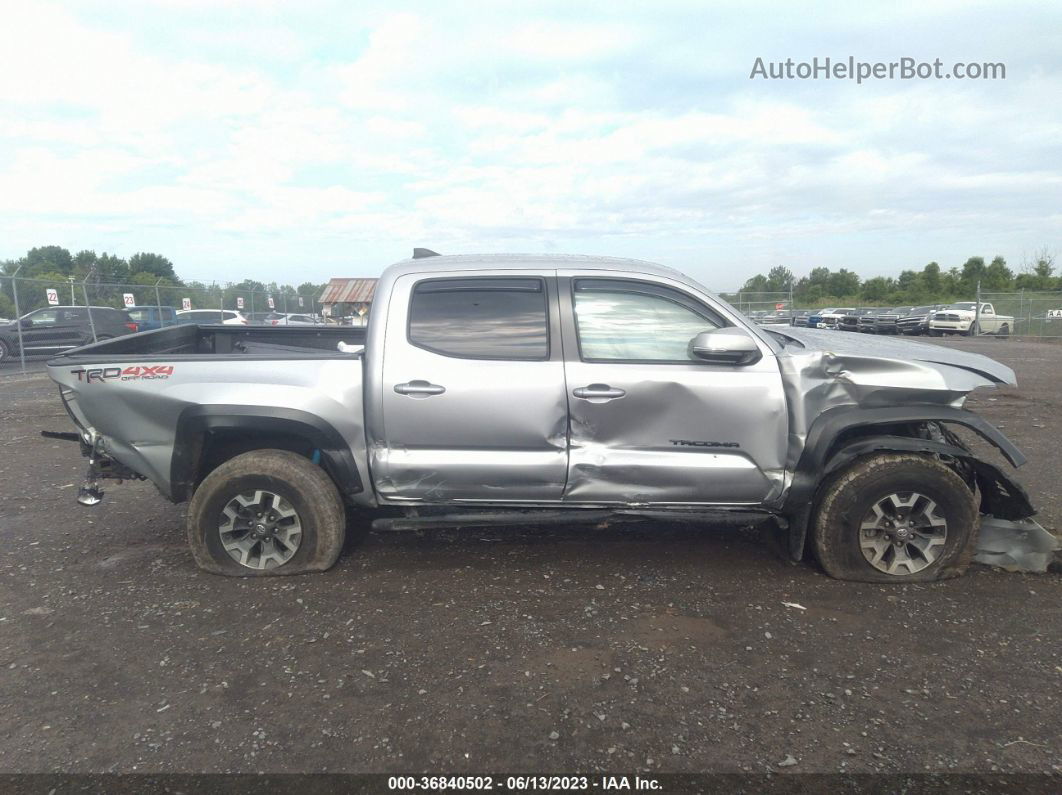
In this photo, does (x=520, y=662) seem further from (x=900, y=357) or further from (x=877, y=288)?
(x=877, y=288)

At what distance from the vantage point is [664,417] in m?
4.02

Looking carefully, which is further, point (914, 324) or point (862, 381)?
point (914, 324)

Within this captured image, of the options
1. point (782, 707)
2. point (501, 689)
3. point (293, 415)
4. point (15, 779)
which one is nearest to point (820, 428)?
point (782, 707)

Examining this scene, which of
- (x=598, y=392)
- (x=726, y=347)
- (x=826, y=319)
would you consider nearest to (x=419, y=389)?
(x=598, y=392)

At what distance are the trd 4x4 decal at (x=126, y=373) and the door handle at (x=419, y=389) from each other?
1306mm

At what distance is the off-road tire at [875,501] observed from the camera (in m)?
3.97

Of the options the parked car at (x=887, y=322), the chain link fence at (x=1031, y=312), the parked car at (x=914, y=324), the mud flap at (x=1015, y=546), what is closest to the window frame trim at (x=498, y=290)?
the mud flap at (x=1015, y=546)

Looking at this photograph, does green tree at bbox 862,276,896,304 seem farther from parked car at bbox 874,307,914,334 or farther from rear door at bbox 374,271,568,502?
rear door at bbox 374,271,568,502

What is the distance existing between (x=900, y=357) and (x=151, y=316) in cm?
2125

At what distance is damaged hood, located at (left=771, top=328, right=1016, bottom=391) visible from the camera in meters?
3.98

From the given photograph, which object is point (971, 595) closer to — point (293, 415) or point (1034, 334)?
point (293, 415)

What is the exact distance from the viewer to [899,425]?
421cm

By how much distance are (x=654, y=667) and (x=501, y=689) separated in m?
0.69

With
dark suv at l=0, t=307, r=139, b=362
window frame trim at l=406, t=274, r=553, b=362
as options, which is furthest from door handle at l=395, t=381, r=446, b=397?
dark suv at l=0, t=307, r=139, b=362
